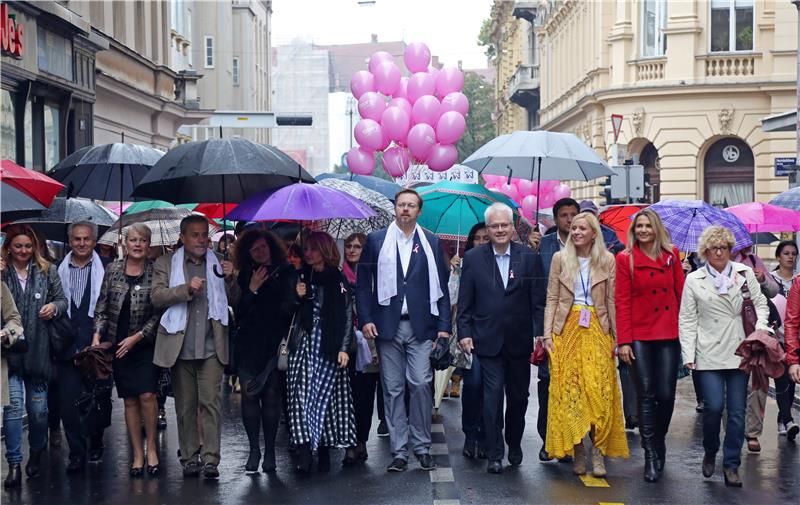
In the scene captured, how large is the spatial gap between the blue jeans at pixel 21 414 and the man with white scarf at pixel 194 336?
0.90 m

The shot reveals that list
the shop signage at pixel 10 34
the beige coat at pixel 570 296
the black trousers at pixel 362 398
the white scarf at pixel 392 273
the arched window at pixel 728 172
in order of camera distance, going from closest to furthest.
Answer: the beige coat at pixel 570 296 < the white scarf at pixel 392 273 < the black trousers at pixel 362 398 < the shop signage at pixel 10 34 < the arched window at pixel 728 172

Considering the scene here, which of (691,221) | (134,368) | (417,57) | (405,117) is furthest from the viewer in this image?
(417,57)

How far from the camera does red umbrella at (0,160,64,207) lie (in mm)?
9453

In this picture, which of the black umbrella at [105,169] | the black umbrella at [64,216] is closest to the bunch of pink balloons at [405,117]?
the black umbrella at [64,216]

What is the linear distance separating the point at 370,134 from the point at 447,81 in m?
1.92

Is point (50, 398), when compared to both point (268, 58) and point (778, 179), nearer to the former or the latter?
point (778, 179)

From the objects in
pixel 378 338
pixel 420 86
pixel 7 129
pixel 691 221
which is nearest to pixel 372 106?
pixel 420 86

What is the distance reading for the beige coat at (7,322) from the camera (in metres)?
8.92

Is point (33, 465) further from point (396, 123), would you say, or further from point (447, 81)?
point (447, 81)

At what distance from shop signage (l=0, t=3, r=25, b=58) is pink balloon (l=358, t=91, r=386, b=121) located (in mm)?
7662

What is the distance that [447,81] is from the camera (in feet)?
80.1

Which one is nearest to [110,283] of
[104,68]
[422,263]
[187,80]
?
[422,263]

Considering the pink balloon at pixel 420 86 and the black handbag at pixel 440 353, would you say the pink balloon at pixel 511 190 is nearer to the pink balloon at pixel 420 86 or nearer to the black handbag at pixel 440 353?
the pink balloon at pixel 420 86

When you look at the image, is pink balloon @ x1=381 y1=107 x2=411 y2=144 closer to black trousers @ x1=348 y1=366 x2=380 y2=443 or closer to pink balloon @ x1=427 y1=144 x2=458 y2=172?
pink balloon @ x1=427 y1=144 x2=458 y2=172
